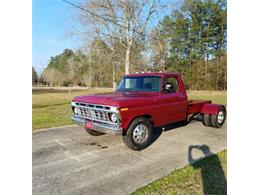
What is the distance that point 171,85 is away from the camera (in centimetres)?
688

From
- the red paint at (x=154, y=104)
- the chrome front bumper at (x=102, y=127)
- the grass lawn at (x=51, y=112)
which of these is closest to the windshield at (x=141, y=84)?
the red paint at (x=154, y=104)

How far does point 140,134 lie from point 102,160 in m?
1.18

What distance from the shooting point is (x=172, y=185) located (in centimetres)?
362

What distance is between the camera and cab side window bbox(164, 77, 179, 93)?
6658 millimetres

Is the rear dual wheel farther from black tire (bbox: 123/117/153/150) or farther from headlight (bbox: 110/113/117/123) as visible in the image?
headlight (bbox: 110/113/117/123)

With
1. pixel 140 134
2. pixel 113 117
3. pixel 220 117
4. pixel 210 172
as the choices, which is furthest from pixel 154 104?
pixel 220 117

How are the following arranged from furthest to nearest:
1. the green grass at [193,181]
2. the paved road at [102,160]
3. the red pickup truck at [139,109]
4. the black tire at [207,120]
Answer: the black tire at [207,120] < the red pickup truck at [139,109] < the paved road at [102,160] < the green grass at [193,181]

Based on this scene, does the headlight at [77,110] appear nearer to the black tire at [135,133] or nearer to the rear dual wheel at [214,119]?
the black tire at [135,133]

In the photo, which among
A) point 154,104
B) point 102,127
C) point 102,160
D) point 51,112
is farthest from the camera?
point 51,112

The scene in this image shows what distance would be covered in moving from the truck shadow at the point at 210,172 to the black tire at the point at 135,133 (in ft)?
3.37

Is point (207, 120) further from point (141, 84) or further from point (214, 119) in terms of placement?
point (141, 84)

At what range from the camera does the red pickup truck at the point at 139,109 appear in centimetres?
536

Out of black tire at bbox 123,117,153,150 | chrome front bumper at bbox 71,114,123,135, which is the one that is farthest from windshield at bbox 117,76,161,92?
chrome front bumper at bbox 71,114,123,135
